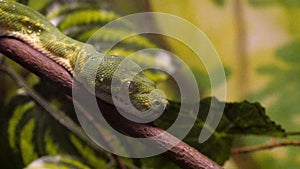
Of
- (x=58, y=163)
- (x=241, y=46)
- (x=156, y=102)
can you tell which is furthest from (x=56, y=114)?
(x=241, y=46)


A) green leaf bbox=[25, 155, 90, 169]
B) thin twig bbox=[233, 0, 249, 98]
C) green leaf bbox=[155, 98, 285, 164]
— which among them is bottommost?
green leaf bbox=[25, 155, 90, 169]

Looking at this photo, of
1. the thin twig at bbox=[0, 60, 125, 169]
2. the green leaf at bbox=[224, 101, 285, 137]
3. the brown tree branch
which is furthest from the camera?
the thin twig at bbox=[0, 60, 125, 169]

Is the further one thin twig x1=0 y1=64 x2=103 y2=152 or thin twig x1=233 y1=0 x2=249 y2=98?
thin twig x1=233 y1=0 x2=249 y2=98

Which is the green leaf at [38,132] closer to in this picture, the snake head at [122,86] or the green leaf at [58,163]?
the green leaf at [58,163]

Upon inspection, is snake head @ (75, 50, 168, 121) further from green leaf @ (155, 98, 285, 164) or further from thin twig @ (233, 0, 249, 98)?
thin twig @ (233, 0, 249, 98)

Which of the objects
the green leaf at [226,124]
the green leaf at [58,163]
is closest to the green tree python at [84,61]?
the green leaf at [226,124]

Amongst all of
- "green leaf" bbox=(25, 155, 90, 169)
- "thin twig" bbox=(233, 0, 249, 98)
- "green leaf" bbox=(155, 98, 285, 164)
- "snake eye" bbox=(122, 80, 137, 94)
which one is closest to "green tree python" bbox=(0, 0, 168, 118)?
"snake eye" bbox=(122, 80, 137, 94)

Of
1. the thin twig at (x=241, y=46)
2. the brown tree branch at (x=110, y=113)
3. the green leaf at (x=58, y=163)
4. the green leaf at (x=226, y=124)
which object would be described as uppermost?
the thin twig at (x=241, y=46)

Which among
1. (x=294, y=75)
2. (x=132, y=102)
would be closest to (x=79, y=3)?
(x=132, y=102)
